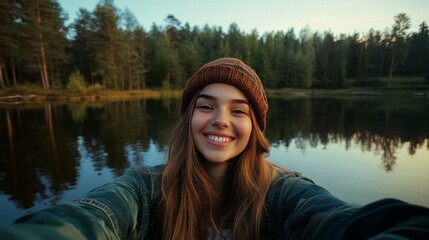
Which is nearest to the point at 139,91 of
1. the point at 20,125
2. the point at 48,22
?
the point at 48,22

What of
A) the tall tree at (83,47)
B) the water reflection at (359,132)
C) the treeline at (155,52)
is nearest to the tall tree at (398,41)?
the treeline at (155,52)

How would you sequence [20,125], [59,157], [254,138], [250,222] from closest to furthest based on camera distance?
[250,222], [254,138], [59,157], [20,125]

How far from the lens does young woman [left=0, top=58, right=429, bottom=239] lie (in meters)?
1.61

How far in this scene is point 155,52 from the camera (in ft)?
206

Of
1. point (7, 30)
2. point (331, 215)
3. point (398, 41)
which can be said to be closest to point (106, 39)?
point (7, 30)

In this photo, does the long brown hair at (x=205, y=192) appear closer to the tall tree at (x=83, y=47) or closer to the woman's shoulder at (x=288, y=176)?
the woman's shoulder at (x=288, y=176)

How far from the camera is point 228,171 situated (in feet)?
7.85

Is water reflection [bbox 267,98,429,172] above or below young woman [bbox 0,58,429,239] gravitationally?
below

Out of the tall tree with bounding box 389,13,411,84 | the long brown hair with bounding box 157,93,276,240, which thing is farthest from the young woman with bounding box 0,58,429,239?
the tall tree with bounding box 389,13,411,84

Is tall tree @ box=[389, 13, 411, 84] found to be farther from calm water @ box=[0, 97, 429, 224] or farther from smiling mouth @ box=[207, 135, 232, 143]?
smiling mouth @ box=[207, 135, 232, 143]

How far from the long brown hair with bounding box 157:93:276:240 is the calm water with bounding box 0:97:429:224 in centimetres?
665

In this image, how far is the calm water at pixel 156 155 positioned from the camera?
27.6 ft

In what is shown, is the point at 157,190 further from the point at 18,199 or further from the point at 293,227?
the point at 18,199

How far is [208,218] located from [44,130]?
65.7ft
